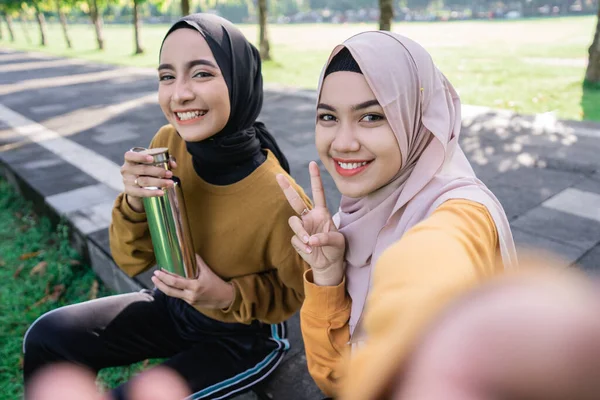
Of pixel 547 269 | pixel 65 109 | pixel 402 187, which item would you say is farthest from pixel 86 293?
pixel 65 109

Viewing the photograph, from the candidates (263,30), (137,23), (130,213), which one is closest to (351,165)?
(130,213)

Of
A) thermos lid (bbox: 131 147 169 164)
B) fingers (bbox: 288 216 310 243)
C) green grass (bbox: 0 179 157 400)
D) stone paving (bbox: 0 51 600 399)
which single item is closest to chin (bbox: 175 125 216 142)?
thermos lid (bbox: 131 147 169 164)

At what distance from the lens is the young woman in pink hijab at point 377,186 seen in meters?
1.16

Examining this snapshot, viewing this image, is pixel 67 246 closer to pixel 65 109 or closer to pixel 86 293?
pixel 86 293

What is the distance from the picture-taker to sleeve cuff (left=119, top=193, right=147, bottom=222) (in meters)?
1.74

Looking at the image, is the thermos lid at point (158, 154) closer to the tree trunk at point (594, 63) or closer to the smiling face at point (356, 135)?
the smiling face at point (356, 135)

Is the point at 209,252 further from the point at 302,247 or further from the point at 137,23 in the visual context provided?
the point at 137,23

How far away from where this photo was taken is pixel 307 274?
147 centimetres

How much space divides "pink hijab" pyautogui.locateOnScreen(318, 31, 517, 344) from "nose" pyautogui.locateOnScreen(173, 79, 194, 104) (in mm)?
507

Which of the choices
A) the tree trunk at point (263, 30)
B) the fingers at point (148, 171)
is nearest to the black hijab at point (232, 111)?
the fingers at point (148, 171)

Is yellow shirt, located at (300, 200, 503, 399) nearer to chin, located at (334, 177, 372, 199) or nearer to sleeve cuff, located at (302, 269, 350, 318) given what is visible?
sleeve cuff, located at (302, 269, 350, 318)

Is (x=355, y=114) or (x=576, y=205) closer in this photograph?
(x=355, y=114)

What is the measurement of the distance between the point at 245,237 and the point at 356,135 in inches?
25.1

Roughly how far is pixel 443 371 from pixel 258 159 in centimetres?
150
